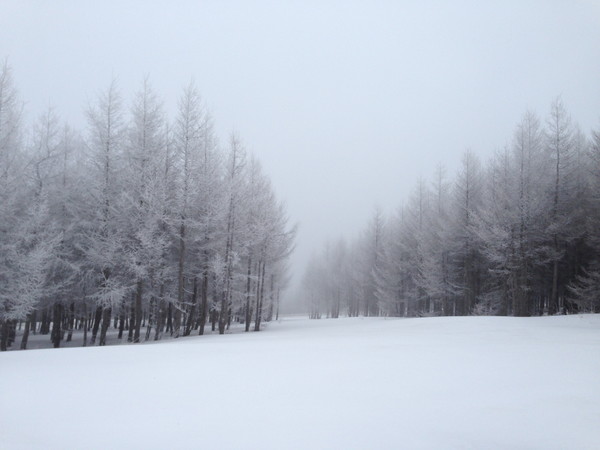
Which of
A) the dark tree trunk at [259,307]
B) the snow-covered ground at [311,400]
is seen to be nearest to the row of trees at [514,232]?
the dark tree trunk at [259,307]

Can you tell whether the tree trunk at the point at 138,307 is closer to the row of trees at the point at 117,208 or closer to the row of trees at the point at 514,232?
the row of trees at the point at 117,208

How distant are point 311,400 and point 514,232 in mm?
21032

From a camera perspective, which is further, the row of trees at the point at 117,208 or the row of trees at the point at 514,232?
the row of trees at the point at 514,232

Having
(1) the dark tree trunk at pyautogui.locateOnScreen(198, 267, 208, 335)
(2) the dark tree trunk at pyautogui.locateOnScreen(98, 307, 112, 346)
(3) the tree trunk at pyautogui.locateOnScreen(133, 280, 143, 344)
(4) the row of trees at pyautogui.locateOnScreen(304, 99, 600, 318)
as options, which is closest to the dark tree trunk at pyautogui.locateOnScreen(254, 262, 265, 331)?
(1) the dark tree trunk at pyautogui.locateOnScreen(198, 267, 208, 335)

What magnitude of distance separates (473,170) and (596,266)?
11.6 metres

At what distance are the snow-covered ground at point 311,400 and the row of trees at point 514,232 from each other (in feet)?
50.7

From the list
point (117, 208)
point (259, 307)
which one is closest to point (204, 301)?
point (259, 307)

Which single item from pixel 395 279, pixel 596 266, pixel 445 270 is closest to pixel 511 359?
pixel 596 266

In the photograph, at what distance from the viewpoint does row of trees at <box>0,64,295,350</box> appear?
14445 mm

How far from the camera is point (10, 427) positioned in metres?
4.18

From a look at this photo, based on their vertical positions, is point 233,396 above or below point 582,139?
below

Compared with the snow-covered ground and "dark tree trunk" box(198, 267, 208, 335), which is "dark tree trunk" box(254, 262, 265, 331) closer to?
"dark tree trunk" box(198, 267, 208, 335)

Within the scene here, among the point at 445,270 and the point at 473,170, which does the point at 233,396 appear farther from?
the point at 473,170

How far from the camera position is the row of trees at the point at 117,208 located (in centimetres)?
1445
